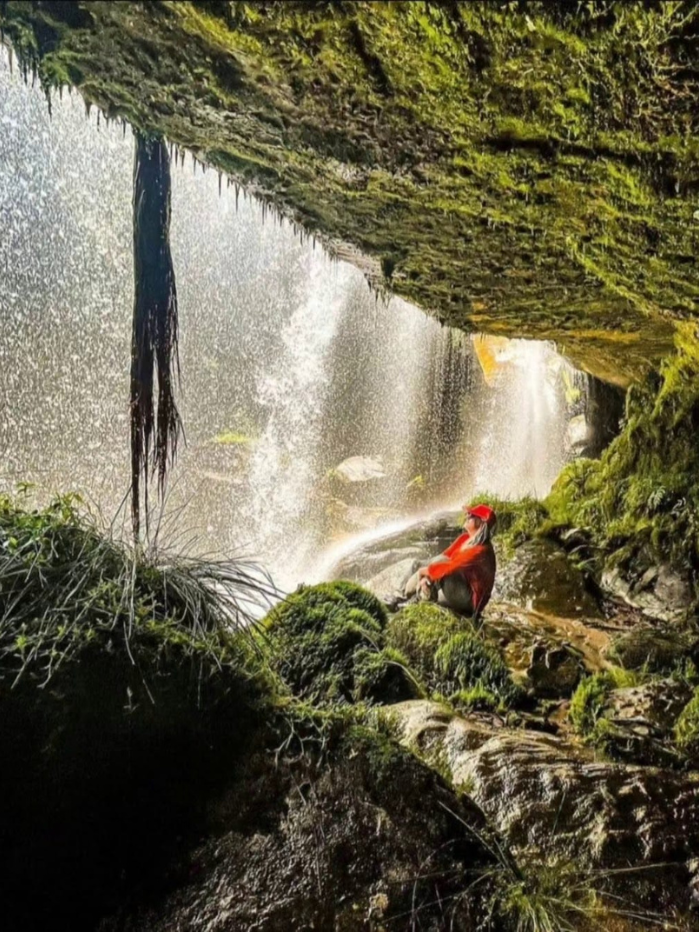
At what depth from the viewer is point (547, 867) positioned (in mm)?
2383

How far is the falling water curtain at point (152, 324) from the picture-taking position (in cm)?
303

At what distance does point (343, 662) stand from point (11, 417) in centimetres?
1976

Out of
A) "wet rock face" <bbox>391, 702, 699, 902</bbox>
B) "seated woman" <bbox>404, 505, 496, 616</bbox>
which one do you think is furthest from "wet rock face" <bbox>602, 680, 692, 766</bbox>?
"seated woman" <bbox>404, 505, 496, 616</bbox>

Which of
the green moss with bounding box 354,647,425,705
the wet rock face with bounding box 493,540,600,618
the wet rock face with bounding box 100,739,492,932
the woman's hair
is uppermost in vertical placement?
the wet rock face with bounding box 100,739,492,932

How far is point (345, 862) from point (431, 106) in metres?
3.18

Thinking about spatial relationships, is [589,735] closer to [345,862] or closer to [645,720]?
[645,720]

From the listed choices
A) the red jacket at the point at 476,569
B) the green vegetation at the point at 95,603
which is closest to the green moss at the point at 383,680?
the green vegetation at the point at 95,603

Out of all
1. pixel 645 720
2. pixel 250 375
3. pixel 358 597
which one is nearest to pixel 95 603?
pixel 358 597

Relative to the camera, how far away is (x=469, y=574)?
5.99 m

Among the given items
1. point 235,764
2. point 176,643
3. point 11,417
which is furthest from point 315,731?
point 11,417

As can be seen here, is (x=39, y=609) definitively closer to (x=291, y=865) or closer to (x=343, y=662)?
(x=291, y=865)

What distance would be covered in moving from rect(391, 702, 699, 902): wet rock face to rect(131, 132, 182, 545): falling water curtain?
2.22 meters

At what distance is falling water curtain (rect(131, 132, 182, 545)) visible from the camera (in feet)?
9.93

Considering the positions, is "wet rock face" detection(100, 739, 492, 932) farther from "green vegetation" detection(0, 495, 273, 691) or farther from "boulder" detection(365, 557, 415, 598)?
"boulder" detection(365, 557, 415, 598)
